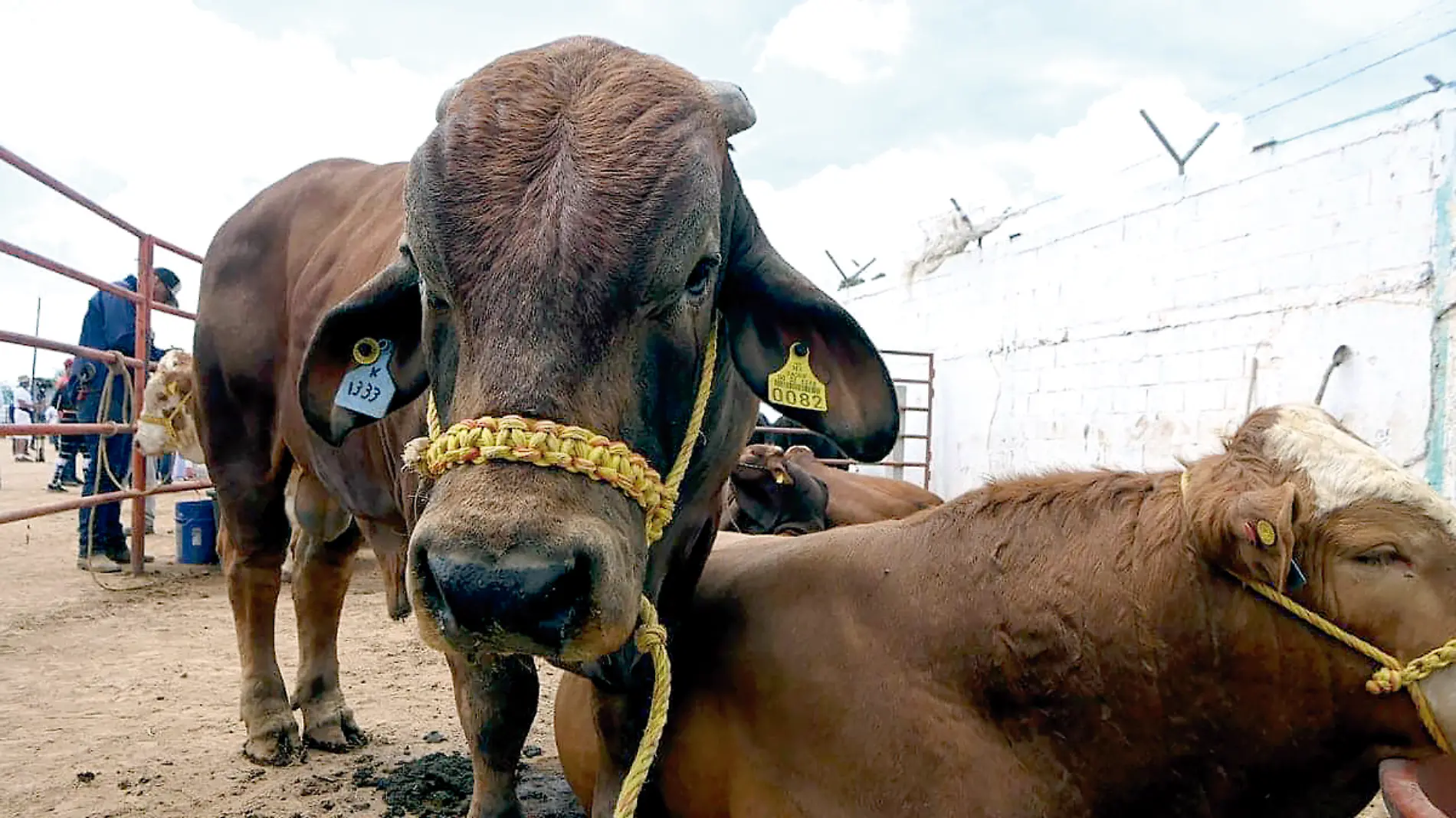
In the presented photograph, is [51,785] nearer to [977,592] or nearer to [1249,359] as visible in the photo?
[977,592]

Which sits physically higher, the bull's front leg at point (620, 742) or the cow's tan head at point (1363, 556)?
the cow's tan head at point (1363, 556)

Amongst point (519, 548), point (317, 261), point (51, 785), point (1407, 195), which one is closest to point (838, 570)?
point (519, 548)

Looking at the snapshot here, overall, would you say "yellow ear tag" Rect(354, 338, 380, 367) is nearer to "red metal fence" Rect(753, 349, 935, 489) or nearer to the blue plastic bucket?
the blue plastic bucket

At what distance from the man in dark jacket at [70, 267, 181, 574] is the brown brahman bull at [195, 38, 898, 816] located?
5.86m

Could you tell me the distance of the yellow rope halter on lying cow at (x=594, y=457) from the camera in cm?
157

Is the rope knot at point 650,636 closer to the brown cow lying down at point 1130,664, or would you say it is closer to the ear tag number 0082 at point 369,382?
the brown cow lying down at point 1130,664

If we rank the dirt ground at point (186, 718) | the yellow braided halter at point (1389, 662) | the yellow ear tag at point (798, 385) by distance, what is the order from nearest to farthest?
the yellow braided halter at point (1389, 662), the yellow ear tag at point (798, 385), the dirt ground at point (186, 718)

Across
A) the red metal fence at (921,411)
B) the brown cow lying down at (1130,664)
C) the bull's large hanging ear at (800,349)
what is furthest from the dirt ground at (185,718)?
the red metal fence at (921,411)

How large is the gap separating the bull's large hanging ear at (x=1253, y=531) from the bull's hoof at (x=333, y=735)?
9.76 ft

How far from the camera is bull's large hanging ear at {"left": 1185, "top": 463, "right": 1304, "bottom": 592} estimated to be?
6.35 feet

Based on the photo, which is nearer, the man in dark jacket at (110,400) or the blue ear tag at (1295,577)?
the blue ear tag at (1295,577)

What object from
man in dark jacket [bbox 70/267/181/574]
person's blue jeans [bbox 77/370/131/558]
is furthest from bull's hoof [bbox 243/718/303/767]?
person's blue jeans [bbox 77/370/131/558]

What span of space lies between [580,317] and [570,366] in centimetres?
8

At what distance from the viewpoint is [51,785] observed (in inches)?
130
